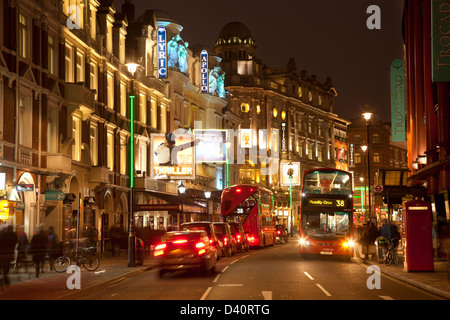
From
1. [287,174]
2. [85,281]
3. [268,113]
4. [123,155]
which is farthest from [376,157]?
[85,281]

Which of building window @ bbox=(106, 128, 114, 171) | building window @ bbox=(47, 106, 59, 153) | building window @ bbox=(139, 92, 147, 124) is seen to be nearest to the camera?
building window @ bbox=(47, 106, 59, 153)

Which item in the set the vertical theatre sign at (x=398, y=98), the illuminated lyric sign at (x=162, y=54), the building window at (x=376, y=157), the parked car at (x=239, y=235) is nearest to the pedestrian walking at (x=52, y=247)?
the parked car at (x=239, y=235)

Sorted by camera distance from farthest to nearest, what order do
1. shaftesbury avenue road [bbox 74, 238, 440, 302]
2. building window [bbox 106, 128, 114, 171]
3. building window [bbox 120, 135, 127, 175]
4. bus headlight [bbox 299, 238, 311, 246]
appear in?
1. building window [bbox 120, 135, 127, 175]
2. building window [bbox 106, 128, 114, 171]
3. bus headlight [bbox 299, 238, 311, 246]
4. shaftesbury avenue road [bbox 74, 238, 440, 302]

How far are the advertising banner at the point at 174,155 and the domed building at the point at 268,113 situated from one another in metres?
41.2

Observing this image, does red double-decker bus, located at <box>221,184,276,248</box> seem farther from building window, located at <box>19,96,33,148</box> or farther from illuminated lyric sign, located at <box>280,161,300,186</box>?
illuminated lyric sign, located at <box>280,161,300,186</box>

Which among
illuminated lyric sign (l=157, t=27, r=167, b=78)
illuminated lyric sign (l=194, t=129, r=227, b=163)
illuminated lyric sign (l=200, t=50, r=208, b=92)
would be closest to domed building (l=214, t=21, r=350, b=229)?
illuminated lyric sign (l=200, t=50, r=208, b=92)

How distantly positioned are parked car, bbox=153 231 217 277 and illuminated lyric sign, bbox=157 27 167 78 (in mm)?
29735

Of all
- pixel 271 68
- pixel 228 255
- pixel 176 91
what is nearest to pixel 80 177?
pixel 228 255

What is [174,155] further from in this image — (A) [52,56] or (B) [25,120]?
(B) [25,120]

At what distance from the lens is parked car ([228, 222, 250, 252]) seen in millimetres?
44906

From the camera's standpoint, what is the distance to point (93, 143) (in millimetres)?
42844

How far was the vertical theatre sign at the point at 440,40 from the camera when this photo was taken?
2547 centimetres

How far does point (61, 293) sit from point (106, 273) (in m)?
7.23
